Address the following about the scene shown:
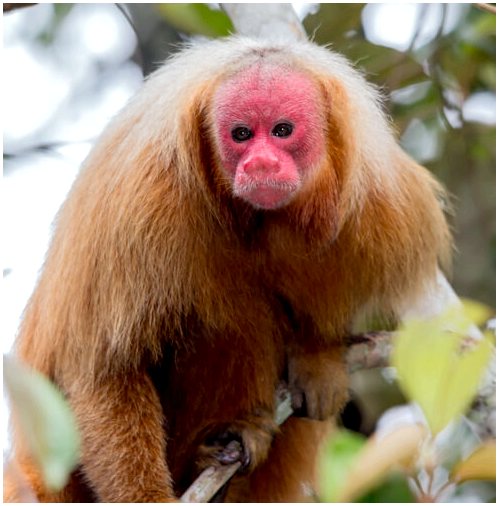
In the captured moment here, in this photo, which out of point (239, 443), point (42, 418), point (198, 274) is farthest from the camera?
point (239, 443)

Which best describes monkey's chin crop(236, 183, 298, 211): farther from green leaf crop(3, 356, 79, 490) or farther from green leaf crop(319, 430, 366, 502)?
green leaf crop(3, 356, 79, 490)

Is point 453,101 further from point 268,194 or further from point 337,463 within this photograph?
point 337,463

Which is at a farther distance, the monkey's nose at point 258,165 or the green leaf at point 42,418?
the monkey's nose at point 258,165

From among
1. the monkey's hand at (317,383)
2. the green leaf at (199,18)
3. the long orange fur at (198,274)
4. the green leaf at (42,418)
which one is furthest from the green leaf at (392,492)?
the green leaf at (199,18)

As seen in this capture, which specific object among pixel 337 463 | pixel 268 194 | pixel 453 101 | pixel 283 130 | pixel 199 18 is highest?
pixel 199 18

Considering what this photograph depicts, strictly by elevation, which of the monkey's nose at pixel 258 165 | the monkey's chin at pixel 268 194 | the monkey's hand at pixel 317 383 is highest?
the monkey's nose at pixel 258 165

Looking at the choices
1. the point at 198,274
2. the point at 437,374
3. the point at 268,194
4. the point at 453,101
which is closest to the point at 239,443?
the point at 198,274

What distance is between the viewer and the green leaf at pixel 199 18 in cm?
436

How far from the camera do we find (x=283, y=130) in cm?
332

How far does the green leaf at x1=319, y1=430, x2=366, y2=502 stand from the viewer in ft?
7.56

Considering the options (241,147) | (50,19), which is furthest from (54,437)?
(50,19)

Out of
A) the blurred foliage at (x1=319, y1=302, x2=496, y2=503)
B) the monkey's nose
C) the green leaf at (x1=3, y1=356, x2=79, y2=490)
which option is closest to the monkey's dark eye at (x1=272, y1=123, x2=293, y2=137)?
the monkey's nose

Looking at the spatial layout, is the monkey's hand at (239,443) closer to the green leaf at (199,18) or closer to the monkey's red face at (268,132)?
the monkey's red face at (268,132)

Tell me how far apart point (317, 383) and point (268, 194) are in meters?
1.04
